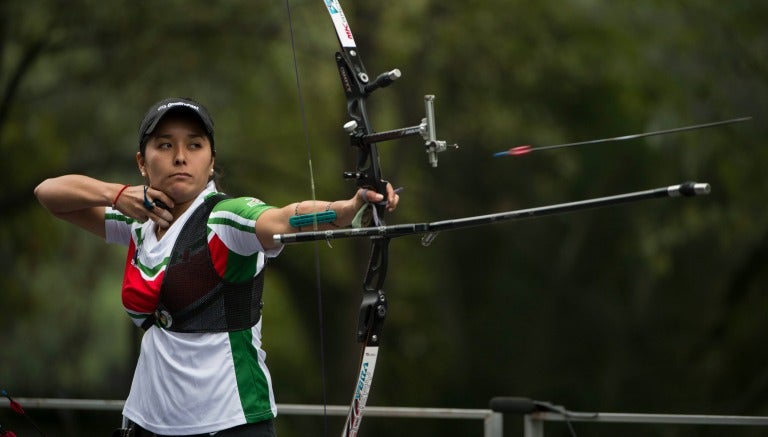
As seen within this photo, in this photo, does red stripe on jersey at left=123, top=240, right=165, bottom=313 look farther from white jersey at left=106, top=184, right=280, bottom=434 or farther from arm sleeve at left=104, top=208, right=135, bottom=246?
arm sleeve at left=104, top=208, right=135, bottom=246

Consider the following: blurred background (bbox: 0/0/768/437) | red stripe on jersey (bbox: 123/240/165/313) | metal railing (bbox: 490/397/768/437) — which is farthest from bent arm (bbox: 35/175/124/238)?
blurred background (bbox: 0/0/768/437)

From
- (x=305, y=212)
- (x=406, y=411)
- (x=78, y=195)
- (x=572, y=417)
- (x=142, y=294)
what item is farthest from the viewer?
(x=406, y=411)

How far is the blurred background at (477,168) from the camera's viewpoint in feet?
35.8

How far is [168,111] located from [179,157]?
11 cm

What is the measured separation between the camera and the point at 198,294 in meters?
2.47

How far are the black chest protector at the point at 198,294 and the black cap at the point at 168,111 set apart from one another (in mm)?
235

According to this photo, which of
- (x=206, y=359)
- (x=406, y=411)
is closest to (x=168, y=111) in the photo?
(x=206, y=359)

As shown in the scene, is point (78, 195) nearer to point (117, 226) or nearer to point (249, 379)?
point (117, 226)

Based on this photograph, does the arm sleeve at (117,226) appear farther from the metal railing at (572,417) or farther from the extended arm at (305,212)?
the metal railing at (572,417)

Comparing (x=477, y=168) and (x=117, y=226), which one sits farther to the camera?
(x=477, y=168)

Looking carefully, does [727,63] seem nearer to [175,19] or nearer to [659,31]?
[659,31]

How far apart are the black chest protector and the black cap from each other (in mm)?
235

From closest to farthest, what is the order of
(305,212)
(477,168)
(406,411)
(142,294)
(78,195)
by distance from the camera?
1. (305,212)
2. (142,294)
3. (78,195)
4. (406,411)
5. (477,168)

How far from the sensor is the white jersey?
7.94 ft
